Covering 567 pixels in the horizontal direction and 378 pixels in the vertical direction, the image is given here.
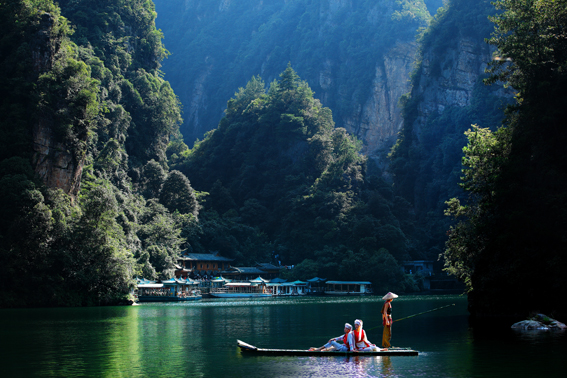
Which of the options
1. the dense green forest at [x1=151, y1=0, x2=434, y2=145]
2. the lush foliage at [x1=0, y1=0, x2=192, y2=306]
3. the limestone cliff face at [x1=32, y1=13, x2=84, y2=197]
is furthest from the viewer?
the dense green forest at [x1=151, y1=0, x2=434, y2=145]

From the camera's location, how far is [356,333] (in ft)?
66.8

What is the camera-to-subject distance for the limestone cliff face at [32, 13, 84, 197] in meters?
59.0

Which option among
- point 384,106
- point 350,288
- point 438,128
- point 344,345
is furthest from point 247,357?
point 384,106

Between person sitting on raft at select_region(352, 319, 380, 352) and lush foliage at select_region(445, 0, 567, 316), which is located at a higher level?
lush foliage at select_region(445, 0, 567, 316)

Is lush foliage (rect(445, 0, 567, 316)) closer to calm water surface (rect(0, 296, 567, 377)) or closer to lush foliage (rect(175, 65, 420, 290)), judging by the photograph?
calm water surface (rect(0, 296, 567, 377))

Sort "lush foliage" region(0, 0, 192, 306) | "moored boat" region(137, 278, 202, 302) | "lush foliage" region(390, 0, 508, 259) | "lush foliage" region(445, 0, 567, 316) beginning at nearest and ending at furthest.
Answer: "lush foliage" region(445, 0, 567, 316), "lush foliage" region(0, 0, 192, 306), "moored boat" region(137, 278, 202, 302), "lush foliage" region(390, 0, 508, 259)

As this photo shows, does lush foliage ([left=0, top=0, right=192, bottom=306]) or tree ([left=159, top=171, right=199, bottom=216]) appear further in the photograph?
tree ([left=159, top=171, right=199, bottom=216])

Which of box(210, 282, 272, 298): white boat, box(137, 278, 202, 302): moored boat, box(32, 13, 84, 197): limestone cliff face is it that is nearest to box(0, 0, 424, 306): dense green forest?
box(32, 13, 84, 197): limestone cliff face

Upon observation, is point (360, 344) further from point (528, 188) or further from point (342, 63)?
point (342, 63)

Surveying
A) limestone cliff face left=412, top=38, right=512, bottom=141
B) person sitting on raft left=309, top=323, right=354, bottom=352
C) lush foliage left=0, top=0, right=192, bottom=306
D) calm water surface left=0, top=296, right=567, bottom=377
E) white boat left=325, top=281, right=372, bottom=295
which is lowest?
white boat left=325, top=281, right=372, bottom=295

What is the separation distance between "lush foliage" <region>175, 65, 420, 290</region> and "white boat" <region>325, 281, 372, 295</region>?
62.1 inches

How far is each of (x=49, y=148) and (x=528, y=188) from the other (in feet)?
155

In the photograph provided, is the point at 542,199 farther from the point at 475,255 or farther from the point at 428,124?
the point at 428,124

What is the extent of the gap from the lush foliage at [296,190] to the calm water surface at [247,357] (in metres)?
59.2
